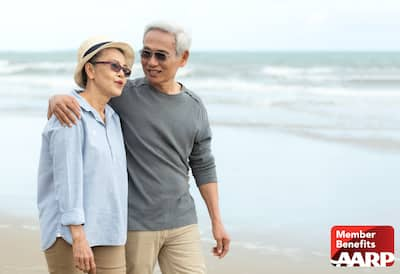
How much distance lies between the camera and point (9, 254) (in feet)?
18.2

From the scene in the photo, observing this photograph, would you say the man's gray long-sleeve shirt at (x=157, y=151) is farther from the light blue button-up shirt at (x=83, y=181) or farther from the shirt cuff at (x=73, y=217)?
the shirt cuff at (x=73, y=217)

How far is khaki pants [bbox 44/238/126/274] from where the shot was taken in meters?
2.78

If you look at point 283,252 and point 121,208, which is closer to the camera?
point 121,208

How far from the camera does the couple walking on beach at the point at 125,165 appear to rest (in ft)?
8.87

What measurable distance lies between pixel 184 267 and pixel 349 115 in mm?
11295

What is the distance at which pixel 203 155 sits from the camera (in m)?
3.44

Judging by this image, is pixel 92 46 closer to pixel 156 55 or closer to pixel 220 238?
pixel 156 55

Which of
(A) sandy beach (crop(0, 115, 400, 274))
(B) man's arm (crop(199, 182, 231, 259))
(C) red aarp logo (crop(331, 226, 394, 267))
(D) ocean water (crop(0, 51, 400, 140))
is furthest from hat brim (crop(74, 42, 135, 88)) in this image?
(D) ocean water (crop(0, 51, 400, 140))

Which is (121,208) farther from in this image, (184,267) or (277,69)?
(277,69)

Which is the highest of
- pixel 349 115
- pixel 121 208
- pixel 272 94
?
pixel 272 94

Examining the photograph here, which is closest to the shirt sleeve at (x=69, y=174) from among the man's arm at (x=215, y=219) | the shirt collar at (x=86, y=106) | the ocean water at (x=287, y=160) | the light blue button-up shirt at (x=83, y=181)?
the light blue button-up shirt at (x=83, y=181)

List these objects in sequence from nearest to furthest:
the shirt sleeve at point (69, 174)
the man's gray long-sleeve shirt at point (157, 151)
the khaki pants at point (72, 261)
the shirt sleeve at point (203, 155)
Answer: the shirt sleeve at point (69, 174)
the khaki pants at point (72, 261)
the man's gray long-sleeve shirt at point (157, 151)
the shirt sleeve at point (203, 155)

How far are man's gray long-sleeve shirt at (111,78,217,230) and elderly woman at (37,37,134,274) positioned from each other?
17 cm

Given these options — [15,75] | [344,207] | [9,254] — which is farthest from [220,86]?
[9,254]
